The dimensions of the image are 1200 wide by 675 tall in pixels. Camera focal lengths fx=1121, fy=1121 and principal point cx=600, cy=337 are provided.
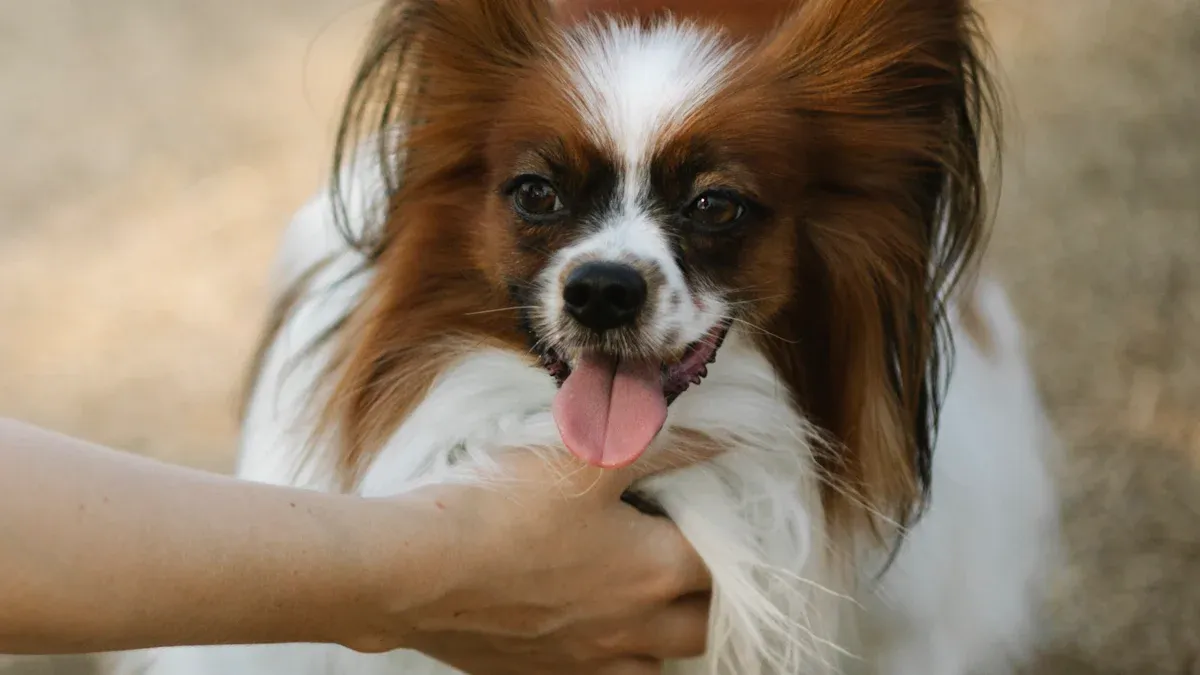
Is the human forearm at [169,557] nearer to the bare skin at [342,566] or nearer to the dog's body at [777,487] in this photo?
the bare skin at [342,566]

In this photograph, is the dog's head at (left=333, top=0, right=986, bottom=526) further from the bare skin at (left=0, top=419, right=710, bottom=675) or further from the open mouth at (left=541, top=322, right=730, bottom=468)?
the bare skin at (left=0, top=419, right=710, bottom=675)

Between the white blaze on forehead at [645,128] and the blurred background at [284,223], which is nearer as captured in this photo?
the white blaze on forehead at [645,128]

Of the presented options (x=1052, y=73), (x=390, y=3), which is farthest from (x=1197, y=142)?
(x=390, y=3)

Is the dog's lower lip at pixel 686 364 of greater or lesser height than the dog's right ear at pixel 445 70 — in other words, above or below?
below

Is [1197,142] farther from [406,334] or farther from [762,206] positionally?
[406,334]

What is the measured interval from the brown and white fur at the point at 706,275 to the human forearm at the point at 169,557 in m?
0.19

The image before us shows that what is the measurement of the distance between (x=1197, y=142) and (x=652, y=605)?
2.14 metres

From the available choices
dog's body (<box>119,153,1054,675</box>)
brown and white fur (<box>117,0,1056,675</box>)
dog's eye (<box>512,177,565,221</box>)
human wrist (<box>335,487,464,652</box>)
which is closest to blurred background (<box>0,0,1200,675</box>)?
dog's body (<box>119,153,1054,675</box>)

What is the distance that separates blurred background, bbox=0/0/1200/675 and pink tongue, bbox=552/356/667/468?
3.73ft

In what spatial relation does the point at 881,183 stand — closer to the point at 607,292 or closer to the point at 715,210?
the point at 715,210

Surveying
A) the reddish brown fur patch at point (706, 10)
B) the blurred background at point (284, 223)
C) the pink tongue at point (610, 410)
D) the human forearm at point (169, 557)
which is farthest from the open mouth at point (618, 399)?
→ the blurred background at point (284, 223)

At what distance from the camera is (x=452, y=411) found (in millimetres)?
1376

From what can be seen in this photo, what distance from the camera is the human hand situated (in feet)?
4.01

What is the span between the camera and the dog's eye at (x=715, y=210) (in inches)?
48.9
